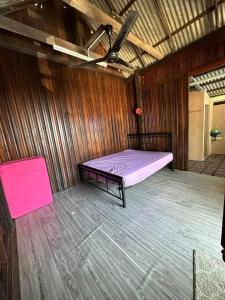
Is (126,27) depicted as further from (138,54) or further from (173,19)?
(138,54)

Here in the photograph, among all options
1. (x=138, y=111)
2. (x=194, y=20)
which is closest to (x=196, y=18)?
(x=194, y=20)

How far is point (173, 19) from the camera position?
10.1ft

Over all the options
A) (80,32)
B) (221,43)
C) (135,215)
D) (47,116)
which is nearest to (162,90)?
(221,43)

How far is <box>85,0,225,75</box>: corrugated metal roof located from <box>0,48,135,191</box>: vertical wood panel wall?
1576mm

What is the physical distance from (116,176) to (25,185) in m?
1.82

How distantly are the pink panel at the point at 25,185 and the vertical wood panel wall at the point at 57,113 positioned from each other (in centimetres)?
36

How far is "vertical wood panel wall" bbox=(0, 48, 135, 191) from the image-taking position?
2867 millimetres

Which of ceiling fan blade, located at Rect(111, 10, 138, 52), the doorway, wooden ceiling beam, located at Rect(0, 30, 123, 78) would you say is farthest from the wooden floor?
wooden ceiling beam, located at Rect(0, 30, 123, 78)

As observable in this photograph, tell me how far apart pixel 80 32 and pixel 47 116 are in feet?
8.14

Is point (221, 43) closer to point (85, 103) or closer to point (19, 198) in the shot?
point (85, 103)

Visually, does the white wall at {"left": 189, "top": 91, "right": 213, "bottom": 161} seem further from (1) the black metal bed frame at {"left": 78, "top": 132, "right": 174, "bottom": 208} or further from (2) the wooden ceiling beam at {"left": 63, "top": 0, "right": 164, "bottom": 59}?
(2) the wooden ceiling beam at {"left": 63, "top": 0, "right": 164, "bottom": 59}

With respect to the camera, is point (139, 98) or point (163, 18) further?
point (139, 98)

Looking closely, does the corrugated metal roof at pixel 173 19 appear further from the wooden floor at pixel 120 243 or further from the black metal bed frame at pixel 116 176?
the wooden floor at pixel 120 243

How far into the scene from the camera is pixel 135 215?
2.43m
